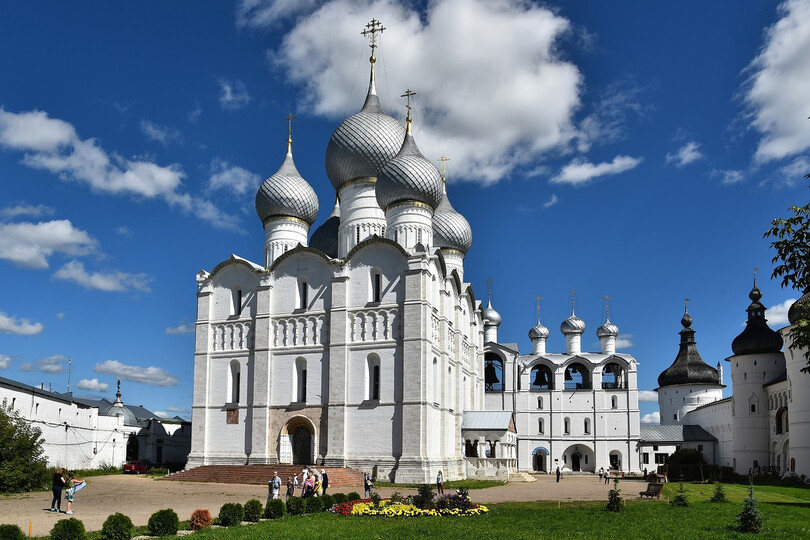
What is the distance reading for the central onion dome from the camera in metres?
45.1

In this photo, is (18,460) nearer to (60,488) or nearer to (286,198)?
(60,488)

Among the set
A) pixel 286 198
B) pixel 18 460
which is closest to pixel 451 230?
pixel 286 198

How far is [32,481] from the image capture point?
25125 mm

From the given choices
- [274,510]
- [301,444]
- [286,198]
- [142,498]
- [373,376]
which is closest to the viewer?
[274,510]

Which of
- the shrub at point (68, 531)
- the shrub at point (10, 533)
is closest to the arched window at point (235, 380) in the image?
the shrub at point (68, 531)

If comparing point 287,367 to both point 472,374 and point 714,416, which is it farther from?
point 714,416

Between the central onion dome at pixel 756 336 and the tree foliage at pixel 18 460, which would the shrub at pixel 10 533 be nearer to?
the tree foliage at pixel 18 460

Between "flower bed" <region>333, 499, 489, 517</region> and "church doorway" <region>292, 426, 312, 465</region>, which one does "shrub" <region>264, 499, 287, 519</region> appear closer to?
"flower bed" <region>333, 499, 489, 517</region>

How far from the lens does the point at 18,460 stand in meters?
24.5

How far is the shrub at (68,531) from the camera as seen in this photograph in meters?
12.1

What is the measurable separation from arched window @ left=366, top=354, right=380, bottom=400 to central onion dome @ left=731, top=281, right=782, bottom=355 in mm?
25900

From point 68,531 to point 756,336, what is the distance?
4291 centimetres

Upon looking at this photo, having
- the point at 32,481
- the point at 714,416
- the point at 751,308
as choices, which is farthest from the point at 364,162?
the point at 714,416

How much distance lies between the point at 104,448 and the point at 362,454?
647 inches
